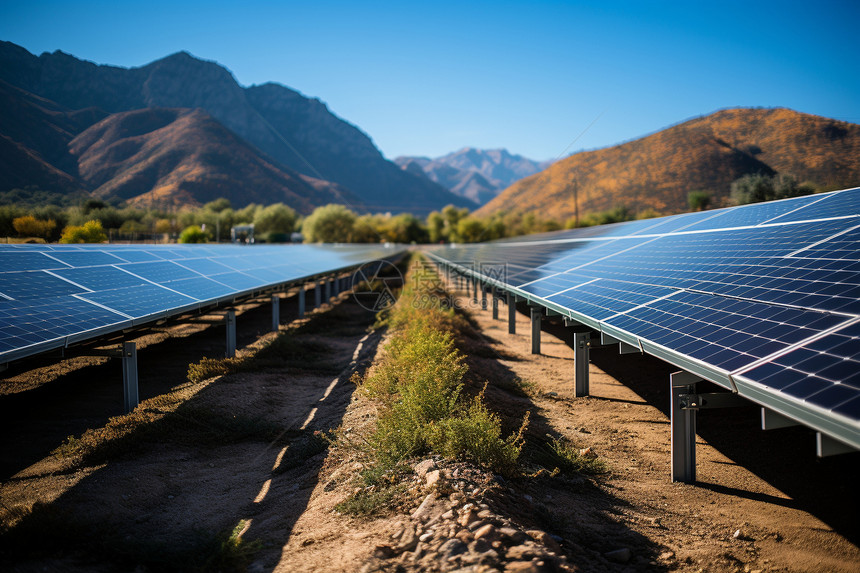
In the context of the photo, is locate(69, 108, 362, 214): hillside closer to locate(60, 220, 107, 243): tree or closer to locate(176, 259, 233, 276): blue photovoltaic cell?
locate(60, 220, 107, 243): tree

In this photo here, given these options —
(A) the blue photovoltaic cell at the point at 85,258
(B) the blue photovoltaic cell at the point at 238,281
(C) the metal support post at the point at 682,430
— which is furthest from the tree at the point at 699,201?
(A) the blue photovoltaic cell at the point at 85,258

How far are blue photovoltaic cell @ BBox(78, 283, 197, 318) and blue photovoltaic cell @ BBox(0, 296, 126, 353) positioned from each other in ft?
1.44

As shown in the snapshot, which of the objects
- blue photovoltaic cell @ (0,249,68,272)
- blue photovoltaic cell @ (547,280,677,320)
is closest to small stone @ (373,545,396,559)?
blue photovoltaic cell @ (547,280,677,320)

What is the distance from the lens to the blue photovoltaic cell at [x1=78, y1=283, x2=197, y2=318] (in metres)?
10.7

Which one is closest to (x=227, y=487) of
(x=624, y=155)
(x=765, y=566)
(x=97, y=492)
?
(x=97, y=492)

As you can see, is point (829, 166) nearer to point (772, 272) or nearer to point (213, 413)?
point (772, 272)

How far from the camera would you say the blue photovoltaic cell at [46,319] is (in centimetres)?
760

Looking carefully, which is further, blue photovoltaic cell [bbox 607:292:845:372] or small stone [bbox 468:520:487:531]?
blue photovoltaic cell [bbox 607:292:845:372]

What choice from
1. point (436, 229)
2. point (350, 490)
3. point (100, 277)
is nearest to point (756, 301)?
point (350, 490)

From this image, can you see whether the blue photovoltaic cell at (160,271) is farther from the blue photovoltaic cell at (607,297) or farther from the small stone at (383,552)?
the small stone at (383,552)

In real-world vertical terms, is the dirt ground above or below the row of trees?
below

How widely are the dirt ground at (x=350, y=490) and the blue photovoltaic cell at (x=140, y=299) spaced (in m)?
2.12

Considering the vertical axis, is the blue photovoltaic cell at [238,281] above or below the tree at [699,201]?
below

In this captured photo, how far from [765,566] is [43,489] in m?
8.90
